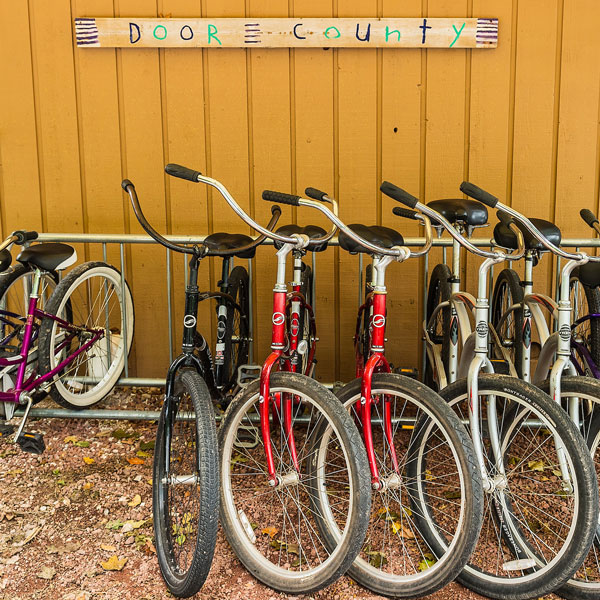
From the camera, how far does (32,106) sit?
3871 millimetres

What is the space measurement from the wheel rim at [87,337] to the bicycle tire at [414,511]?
5.04 feet

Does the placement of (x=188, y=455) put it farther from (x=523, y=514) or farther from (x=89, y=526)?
(x=523, y=514)

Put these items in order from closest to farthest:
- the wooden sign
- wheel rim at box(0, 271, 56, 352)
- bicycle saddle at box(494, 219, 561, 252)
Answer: bicycle saddle at box(494, 219, 561, 252), wheel rim at box(0, 271, 56, 352), the wooden sign

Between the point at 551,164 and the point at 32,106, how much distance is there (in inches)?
115

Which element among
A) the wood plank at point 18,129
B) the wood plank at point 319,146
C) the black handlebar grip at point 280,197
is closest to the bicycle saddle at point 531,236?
the black handlebar grip at point 280,197

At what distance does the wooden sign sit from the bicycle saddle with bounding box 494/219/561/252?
1.32 meters

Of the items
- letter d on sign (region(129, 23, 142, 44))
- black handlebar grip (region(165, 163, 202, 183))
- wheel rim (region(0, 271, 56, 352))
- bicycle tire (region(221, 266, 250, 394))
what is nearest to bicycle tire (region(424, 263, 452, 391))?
bicycle tire (region(221, 266, 250, 394))

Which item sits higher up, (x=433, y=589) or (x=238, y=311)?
Answer: (x=238, y=311)

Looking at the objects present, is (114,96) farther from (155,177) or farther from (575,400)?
(575,400)

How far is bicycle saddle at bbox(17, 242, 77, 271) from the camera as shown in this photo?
3.10m

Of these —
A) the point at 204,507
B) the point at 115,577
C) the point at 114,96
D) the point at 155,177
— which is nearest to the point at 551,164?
the point at 155,177

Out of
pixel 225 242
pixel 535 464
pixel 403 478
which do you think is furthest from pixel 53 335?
pixel 535 464

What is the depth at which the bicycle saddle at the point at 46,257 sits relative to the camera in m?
3.10

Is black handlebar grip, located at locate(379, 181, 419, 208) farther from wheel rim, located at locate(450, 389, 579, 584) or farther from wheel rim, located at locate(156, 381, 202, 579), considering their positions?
wheel rim, located at locate(156, 381, 202, 579)
